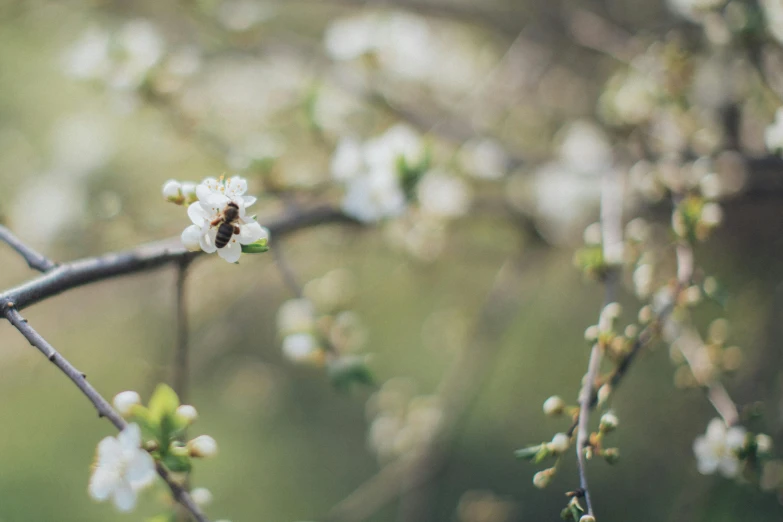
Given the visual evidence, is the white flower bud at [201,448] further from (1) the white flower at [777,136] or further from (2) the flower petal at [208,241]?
(1) the white flower at [777,136]

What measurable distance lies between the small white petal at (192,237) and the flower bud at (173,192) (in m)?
0.04

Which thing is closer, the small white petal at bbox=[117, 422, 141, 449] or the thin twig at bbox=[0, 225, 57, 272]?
the small white petal at bbox=[117, 422, 141, 449]

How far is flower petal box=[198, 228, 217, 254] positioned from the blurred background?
266 millimetres

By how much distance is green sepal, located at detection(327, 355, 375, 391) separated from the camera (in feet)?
2.60

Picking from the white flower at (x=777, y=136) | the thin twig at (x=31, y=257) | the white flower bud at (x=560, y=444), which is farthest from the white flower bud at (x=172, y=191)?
the white flower at (x=777, y=136)

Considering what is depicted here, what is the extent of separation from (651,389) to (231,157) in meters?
1.42

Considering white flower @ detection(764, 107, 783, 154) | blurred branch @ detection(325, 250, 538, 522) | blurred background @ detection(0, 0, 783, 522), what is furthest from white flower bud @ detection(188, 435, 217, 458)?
white flower @ detection(764, 107, 783, 154)

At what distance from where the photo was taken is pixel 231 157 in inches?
44.3

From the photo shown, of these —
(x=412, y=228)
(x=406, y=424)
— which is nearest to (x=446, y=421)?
(x=406, y=424)

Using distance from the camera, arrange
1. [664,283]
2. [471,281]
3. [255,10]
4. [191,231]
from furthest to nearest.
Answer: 1. [471,281]
2. [255,10]
3. [664,283]
4. [191,231]

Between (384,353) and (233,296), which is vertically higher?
(384,353)

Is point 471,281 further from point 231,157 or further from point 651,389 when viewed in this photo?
point 231,157

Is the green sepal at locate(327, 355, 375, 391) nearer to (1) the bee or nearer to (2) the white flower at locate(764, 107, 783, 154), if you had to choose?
(1) the bee

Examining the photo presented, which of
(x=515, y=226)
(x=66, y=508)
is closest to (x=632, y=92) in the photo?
(x=515, y=226)
